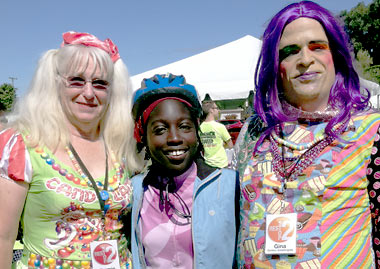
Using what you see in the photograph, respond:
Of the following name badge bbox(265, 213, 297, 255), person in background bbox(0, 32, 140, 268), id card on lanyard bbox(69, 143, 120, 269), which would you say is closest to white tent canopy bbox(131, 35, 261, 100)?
person in background bbox(0, 32, 140, 268)

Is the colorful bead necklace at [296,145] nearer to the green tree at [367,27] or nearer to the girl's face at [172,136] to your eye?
the girl's face at [172,136]

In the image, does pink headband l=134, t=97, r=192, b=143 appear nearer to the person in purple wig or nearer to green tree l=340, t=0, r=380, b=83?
the person in purple wig

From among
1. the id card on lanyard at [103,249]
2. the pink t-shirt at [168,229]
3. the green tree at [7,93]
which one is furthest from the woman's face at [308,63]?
the green tree at [7,93]

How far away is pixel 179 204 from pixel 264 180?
484mm

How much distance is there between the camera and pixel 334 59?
179 centimetres

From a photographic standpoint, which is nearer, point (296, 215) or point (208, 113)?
point (296, 215)

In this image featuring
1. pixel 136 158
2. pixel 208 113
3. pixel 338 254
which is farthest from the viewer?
pixel 208 113

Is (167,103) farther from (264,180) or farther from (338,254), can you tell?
(338,254)

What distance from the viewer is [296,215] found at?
5.08 ft

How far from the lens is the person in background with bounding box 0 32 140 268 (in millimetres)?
1758

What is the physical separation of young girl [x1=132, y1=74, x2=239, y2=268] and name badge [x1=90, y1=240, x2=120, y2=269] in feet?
0.33

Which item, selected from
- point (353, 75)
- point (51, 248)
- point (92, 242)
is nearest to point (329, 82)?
point (353, 75)

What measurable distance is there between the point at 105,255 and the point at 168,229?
358 mm

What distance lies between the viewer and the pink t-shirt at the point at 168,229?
5.82ft
